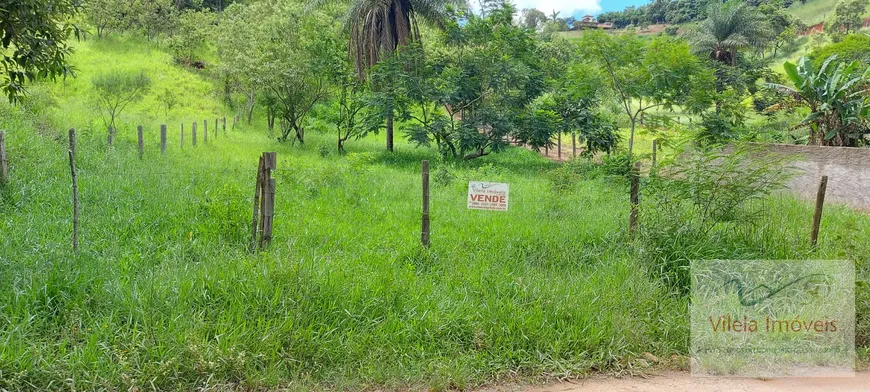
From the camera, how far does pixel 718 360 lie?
14.2ft

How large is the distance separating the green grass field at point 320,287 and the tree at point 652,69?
239 inches

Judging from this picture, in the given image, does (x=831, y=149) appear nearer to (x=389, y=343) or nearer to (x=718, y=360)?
(x=718, y=360)

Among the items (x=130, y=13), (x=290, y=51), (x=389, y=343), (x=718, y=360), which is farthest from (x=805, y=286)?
(x=130, y=13)

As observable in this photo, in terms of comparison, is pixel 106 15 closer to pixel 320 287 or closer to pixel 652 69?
pixel 652 69

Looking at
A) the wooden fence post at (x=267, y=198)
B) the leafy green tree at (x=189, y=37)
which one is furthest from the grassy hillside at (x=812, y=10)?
the wooden fence post at (x=267, y=198)

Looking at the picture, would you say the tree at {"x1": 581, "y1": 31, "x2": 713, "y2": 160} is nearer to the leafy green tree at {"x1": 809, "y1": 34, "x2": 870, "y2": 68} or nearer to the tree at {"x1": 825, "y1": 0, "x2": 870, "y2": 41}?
the leafy green tree at {"x1": 809, "y1": 34, "x2": 870, "y2": 68}

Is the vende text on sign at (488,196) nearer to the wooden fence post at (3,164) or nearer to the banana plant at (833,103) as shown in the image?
the wooden fence post at (3,164)

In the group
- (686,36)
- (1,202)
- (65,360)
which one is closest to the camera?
(65,360)

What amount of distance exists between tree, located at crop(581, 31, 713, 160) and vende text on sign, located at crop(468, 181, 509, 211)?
911cm

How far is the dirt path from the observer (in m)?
3.93

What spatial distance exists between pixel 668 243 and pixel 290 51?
16040 mm

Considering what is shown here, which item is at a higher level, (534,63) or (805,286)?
(534,63)

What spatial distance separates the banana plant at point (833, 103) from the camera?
11953 millimetres

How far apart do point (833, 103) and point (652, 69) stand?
3.97 meters
